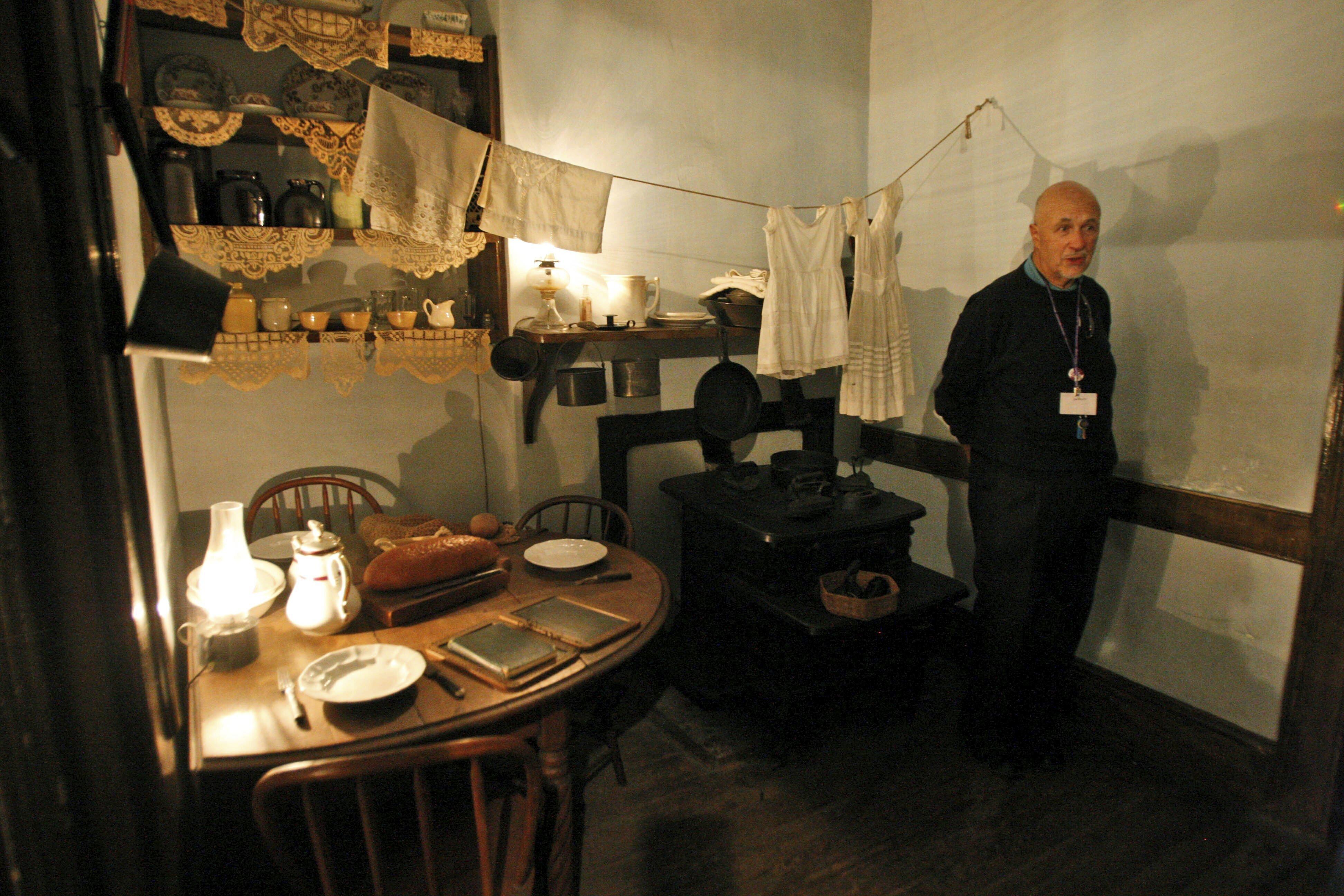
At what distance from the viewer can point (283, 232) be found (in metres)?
2.28

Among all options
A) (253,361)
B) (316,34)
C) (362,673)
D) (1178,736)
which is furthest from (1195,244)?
(253,361)

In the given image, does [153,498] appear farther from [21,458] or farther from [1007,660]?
[1007,660]

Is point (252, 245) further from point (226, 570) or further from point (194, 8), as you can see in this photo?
point (226, 570)

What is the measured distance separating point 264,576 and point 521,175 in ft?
4.68

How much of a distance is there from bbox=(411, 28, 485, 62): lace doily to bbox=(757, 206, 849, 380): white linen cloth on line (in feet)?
3.85

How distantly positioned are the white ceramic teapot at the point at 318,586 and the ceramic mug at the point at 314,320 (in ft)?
3.26

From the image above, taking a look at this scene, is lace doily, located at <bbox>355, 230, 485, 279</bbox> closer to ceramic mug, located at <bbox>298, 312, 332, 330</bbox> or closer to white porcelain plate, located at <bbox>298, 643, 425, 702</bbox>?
ceramic mug, located at <bbox>298, 312, 332, 330</bbox>

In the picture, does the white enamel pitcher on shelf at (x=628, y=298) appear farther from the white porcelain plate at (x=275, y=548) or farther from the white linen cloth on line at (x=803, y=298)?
the white porcelain plate at (x=275, y=548)

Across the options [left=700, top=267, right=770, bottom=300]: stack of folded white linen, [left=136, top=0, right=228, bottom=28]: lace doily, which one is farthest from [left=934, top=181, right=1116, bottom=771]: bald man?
[left=136, top=0, right=228, bottom=28]: lace doily

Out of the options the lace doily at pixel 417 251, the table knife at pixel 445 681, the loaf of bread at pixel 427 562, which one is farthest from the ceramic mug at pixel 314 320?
the table knife at pixel 445 681

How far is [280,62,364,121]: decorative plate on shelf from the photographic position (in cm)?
251

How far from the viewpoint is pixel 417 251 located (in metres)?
2.40

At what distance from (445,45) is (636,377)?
1.28 meters

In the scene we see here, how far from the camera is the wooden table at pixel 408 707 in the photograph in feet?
4.49
